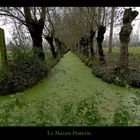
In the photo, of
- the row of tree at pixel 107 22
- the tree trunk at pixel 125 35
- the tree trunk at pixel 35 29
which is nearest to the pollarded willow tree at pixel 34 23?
the tree trunk at pixel 35 29

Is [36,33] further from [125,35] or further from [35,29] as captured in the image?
[125,35]

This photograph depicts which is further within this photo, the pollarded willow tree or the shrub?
the pollarded willow tree

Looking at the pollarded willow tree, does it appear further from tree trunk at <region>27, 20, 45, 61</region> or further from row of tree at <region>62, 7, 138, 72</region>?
row of tree at <region>62, 7, 138, 72</region>

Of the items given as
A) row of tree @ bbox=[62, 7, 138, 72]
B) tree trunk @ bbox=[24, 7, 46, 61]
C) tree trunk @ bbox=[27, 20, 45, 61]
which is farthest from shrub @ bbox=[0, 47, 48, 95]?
row of tree @ bbox=[62, 7, 138, 72]

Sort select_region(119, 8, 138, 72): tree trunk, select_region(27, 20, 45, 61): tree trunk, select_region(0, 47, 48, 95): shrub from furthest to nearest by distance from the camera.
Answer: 1. select_region(27, 20, 45, 61): tree trunk
2. select_region(119, 8, 138, 72): tree trunk
3. select_region(0, 47, 48, 95): shrub

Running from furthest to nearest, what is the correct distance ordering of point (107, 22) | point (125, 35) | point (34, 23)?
point (107, 22)
point (34, 23)
point (125, 35)

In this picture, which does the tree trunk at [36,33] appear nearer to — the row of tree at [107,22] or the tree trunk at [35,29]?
the tree trunk at [35,29]

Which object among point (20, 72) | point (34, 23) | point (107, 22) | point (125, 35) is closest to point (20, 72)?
point (20, 72)

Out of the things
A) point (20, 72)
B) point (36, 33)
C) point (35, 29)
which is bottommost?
point (20, 72)

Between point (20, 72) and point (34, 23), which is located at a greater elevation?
point (34, 23)
